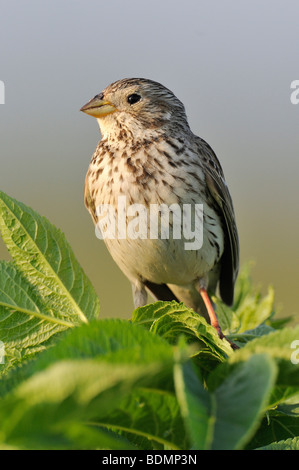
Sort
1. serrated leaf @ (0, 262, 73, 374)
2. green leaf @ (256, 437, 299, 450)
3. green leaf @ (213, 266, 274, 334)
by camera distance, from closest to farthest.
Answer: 1. green leaf @ (256, 437, 299, 450)
2. serrated leaf @ (0, 262, 73, 374)
3. green leaf @ (213, 266, 274, 334)

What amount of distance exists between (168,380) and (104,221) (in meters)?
2.74

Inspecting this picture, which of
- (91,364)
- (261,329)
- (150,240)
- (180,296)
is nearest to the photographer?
(91,364)

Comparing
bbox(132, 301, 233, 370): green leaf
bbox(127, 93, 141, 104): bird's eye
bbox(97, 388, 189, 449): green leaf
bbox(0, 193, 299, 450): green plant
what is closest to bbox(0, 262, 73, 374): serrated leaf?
bbox(0, 193, 299, 450): green plant

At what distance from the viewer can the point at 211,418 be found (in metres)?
0.50

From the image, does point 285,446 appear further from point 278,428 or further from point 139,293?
point 139,293

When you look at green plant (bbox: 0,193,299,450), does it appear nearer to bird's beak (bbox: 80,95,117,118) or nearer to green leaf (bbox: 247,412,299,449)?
green leaf (bbox: 247,412,299,449)

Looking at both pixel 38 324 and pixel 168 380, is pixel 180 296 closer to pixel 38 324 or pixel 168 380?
pixel 38 324

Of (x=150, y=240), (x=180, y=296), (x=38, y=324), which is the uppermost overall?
(x=38, y=324)

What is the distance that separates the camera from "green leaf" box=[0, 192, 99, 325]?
1182 millimetres

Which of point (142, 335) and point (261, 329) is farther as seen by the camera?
point (261, 329)

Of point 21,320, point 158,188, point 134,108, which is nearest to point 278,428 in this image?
point 21,320

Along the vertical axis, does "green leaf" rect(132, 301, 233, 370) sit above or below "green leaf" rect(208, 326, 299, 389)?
below

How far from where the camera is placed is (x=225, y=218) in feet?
12.3
